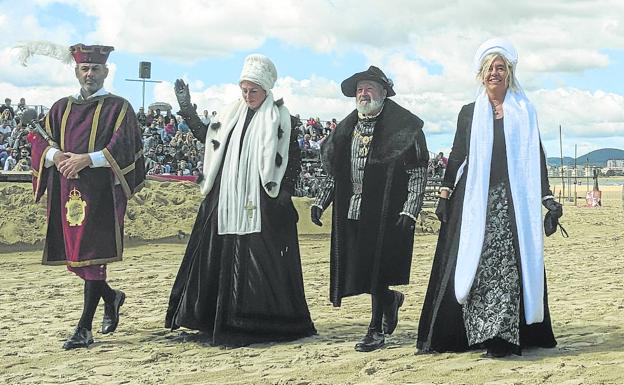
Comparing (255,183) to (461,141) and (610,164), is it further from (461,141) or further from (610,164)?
(610,164)

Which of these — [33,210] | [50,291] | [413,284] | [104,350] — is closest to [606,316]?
[413,284]

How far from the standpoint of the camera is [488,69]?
5.42 m

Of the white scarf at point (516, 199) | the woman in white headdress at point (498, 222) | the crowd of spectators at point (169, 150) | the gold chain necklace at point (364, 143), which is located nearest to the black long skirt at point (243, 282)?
the gold chain necklace at point (364, 143)

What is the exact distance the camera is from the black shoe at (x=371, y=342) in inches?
228

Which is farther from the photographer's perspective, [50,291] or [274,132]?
[50,291]

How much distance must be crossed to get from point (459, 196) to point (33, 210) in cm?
1081

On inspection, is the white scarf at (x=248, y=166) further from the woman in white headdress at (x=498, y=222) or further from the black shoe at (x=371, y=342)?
the woman in white headdress at (x=498, y=222)

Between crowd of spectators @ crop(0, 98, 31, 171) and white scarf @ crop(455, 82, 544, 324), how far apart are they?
12.9 metres

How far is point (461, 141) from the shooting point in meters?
5.58

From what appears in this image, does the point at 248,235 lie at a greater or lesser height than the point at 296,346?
greater

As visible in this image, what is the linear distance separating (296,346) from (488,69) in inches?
85.6

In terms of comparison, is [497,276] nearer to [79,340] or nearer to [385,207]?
[385,207]

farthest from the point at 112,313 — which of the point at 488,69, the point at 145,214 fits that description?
the point at 145,214

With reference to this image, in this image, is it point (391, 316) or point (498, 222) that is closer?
point (498, 222)
